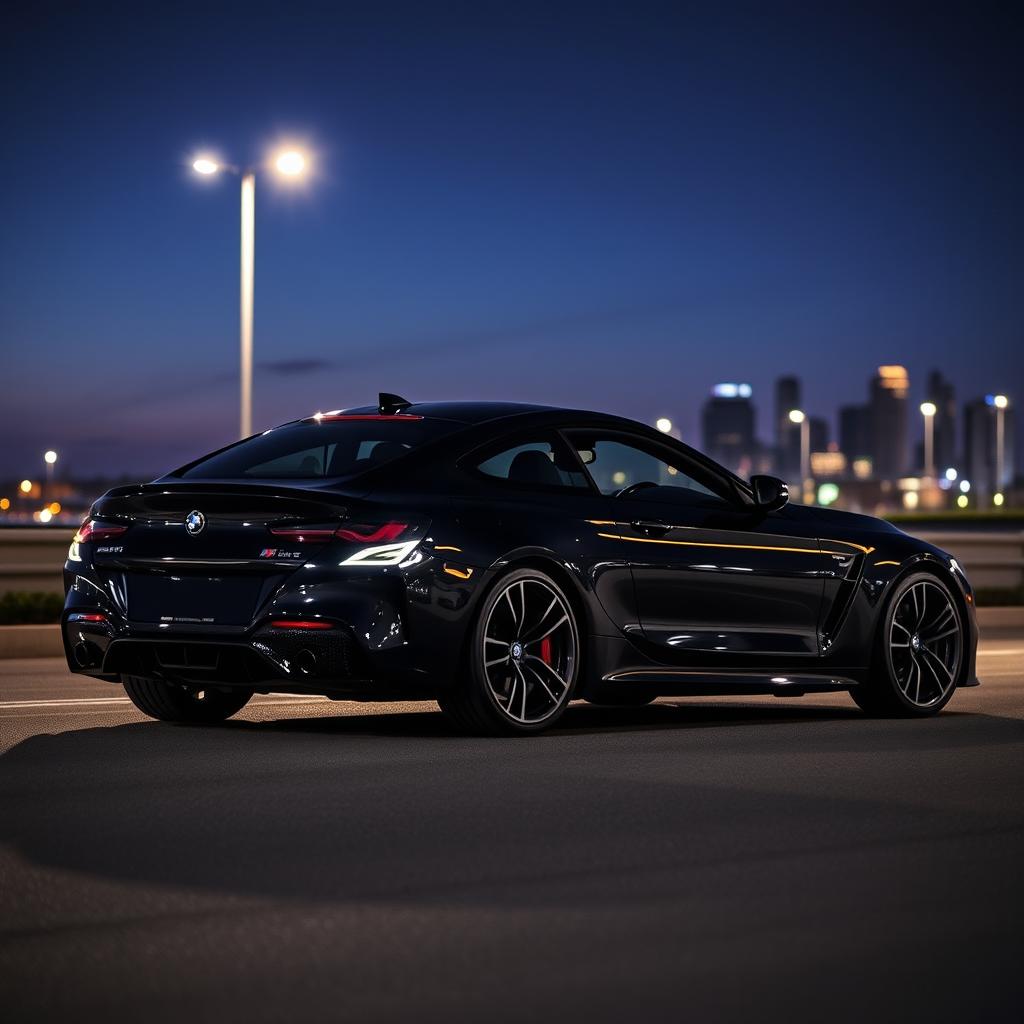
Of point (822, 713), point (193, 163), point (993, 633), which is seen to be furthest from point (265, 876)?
point (193, 163)

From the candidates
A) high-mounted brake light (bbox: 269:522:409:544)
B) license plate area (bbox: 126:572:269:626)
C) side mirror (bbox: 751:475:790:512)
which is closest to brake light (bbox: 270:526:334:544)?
high-mounted brake light (bbox: 269:522:409:544)

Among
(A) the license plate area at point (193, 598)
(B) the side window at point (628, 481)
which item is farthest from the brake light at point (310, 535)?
(B) the side window at point (628, 481)

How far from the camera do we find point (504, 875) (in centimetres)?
577

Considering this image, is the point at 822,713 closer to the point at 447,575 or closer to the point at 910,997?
the point at 447,575

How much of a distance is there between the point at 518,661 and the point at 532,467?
104 cm

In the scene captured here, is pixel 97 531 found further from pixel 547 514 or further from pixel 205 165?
pixel 205 165

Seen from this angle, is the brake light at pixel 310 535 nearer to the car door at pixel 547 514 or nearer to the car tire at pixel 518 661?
the car door at pixel 547 514

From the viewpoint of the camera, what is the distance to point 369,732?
31.0 ft

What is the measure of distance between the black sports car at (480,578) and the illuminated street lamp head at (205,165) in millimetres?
21594

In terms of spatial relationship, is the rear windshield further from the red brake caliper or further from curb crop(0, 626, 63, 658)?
curb crop(0, 626, 63, 658)

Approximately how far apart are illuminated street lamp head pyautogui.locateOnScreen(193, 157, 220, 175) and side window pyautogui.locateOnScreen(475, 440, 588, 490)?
22507mm

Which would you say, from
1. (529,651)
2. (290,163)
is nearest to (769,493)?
(529,651)

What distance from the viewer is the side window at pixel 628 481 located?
9919mm

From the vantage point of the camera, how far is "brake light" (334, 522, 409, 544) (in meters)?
8.62
